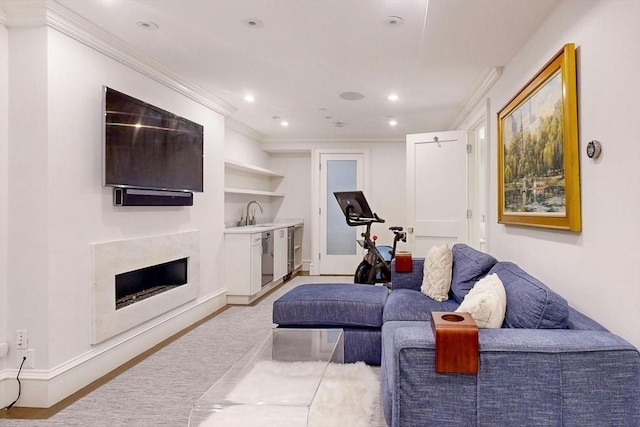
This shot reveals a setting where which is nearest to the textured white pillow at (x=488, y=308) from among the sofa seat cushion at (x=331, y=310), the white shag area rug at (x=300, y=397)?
the white shag area rug at (x=300, y=397)

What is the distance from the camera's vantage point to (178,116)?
3.61m

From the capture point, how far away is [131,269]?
299cm

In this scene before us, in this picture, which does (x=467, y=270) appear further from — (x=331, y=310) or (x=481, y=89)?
(x=481, y=89)

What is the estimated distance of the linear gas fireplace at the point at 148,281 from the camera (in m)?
3.09

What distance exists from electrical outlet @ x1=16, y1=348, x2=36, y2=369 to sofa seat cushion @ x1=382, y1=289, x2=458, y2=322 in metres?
2.20

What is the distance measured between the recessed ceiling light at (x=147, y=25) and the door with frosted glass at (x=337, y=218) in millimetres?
4301

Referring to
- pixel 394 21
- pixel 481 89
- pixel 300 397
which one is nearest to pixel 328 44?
pixel 394 21

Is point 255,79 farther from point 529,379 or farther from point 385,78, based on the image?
point 529,379

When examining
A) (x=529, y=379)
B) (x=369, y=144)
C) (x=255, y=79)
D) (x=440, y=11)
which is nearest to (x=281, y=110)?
(x=255, y=79)

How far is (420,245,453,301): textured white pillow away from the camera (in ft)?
9.86

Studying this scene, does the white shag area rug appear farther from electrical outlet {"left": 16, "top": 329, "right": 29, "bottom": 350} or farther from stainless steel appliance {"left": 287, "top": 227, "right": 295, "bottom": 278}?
stainless steel appliance {"left": 287, "top": 227, "right": 295, "bottom": 278}

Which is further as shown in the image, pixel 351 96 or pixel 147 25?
pixel 351 96

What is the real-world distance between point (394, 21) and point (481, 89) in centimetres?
157

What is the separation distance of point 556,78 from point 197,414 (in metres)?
2.44
